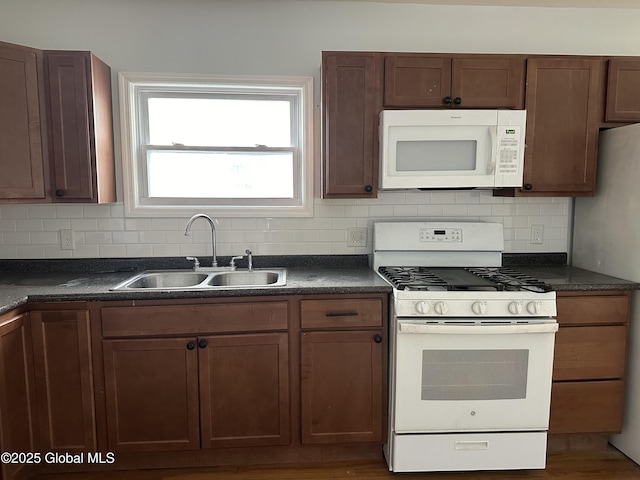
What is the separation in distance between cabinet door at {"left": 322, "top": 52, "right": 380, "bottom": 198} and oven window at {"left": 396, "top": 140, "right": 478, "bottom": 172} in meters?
0.16

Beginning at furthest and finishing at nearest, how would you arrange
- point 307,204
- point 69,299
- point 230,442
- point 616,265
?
point 307,204
point 616,265
point 230,442
point 69,299

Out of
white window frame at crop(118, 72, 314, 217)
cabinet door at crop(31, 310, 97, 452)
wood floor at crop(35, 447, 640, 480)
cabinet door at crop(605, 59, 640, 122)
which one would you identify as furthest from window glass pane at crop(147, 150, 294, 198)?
cabinet door at crop(605, 59, 640, 122)

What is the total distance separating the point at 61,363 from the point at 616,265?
113 inches

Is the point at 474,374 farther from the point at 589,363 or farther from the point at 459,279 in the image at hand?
the point at 589,363

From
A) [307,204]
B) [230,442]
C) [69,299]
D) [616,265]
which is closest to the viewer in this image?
[69,299]

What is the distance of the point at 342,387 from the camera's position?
6.72 ft

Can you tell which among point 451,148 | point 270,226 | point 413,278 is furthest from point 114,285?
point 451,148

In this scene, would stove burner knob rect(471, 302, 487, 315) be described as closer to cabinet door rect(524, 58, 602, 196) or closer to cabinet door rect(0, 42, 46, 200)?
cabinet door rect(524, 58, 602, 196)

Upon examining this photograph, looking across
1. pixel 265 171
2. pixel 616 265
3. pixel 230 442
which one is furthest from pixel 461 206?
pixel 230 442

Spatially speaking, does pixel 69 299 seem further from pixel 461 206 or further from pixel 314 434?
pixel 461 206

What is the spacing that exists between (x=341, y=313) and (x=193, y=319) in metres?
0.71

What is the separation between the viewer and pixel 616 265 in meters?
2.22

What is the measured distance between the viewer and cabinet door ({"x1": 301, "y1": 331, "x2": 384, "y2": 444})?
2025 mm

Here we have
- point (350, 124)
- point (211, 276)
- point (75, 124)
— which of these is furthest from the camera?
point (211, 276)
